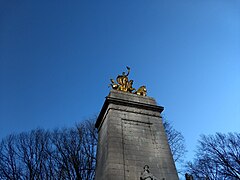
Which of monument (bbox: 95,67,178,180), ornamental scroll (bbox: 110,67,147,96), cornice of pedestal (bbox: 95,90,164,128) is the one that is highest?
ornamental scroll (bbox: 110,67,147,96)

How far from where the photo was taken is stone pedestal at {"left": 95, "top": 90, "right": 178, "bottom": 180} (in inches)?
299

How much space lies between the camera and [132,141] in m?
8.67

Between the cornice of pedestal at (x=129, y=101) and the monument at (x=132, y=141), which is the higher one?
the cornice of pedestal at (x=129, y=101)

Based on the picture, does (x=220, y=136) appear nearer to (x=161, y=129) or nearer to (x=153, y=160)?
(x=161, y=129)

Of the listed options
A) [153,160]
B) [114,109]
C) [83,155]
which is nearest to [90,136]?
[83,155]

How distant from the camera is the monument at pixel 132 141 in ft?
24.7

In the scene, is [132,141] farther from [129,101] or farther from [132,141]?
[129,101]

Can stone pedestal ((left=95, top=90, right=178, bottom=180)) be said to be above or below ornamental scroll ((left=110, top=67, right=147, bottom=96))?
below

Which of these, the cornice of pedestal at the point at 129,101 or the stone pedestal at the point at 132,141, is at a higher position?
the cornice of pedestal at the point at 129,101

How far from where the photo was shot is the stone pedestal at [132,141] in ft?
24.9

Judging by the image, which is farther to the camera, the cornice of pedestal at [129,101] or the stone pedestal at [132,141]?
the cornice of pedestal at [129,101]

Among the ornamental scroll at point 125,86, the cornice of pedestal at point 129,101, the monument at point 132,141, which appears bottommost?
the monument at point 132,141

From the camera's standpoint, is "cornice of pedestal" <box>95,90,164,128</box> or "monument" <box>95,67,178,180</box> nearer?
"monument" <box>95,67,178,180</box>

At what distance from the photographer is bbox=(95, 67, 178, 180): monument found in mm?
7520
